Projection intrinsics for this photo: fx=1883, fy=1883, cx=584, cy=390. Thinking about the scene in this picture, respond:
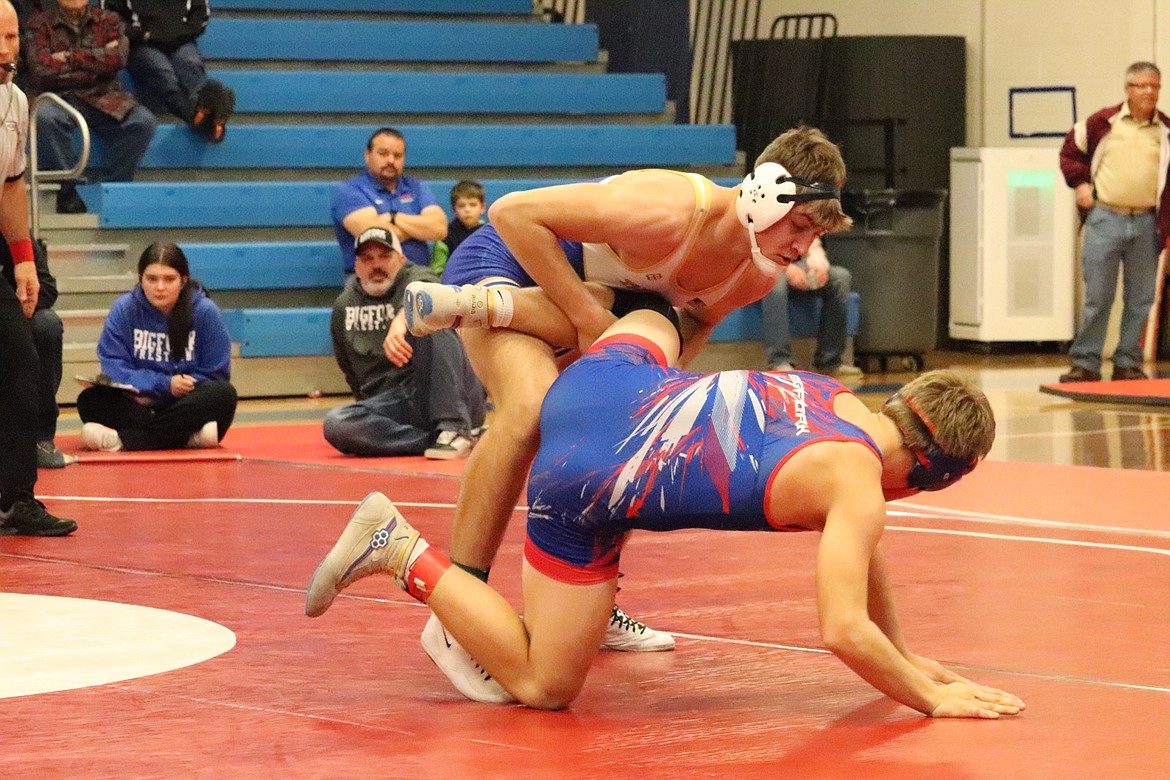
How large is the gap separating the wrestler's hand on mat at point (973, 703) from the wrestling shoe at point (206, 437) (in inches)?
186

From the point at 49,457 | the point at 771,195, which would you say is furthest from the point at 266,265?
the point at 771,195

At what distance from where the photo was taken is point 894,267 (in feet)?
36.1

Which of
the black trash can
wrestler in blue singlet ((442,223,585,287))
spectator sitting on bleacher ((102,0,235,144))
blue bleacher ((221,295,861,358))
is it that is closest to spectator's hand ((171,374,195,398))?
blue bleacher ((221,295,861,358))

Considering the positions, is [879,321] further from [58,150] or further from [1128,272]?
[58,150]

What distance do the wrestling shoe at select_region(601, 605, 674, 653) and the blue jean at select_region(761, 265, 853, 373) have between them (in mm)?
6390

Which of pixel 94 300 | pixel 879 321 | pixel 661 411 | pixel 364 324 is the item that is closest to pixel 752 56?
pixel 879 321

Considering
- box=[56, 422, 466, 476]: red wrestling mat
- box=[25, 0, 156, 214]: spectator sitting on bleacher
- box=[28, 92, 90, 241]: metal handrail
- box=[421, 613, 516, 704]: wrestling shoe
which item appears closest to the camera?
box=[421, 613, 516, 704]: wrestling shoe

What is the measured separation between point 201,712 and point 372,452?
4.17 metres

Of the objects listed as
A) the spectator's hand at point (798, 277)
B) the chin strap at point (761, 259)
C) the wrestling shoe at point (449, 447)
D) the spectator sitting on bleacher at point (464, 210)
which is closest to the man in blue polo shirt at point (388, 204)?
the spectator sitting on bleacher at point (464, 210)

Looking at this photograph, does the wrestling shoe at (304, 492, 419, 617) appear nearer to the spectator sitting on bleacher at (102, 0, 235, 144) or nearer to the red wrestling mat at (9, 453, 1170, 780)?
the red wrestling mat at (9, 453, 1170, 780)

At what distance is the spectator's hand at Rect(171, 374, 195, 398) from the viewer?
7.09 m

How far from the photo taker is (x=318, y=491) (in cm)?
612

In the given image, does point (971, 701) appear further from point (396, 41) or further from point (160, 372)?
point (396, 41)

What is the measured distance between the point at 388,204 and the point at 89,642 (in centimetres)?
582
